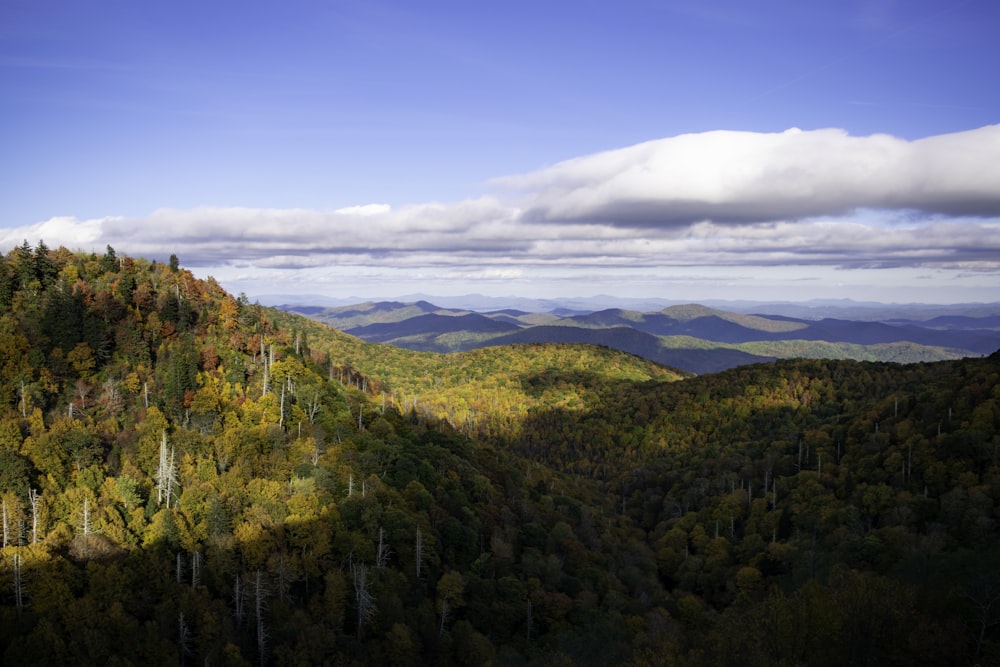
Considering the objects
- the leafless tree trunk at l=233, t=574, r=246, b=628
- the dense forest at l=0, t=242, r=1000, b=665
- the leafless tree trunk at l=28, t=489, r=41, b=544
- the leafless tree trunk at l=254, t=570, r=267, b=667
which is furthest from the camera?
the leafless tree trunk at l=233, t=574, r=246, b=628

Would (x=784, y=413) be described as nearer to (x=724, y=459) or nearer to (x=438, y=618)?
Answer: (x=724, y=459)

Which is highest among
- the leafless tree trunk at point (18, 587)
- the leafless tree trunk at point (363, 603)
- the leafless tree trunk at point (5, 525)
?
the leafless tree trunk at point (5, 525)

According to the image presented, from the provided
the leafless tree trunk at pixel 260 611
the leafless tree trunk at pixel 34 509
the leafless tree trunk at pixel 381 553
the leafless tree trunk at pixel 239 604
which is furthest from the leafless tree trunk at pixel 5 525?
the leafless tree trunk at pixel 381 553

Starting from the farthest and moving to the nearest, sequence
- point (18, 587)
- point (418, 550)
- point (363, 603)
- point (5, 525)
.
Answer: point (418, 550) → point (363, 603) → point (5, 525) → point (18, 587)

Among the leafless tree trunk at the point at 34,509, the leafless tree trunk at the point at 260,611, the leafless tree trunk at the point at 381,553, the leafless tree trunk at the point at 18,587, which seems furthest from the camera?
the leafless tree trunk at the point at 381,553

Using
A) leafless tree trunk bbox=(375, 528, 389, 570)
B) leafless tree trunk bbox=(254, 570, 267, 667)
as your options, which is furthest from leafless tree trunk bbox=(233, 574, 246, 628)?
leafless tree trunk bbox=(375, 528, 389, 570)

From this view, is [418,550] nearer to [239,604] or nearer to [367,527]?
[367,527]

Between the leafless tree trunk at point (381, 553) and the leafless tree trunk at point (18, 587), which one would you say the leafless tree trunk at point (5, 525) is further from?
the leafless tree trunk at point (381, 553)

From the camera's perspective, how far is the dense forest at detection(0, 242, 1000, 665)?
5853 cm

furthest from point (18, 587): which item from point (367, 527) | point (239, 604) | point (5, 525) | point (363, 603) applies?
point (367, 527)

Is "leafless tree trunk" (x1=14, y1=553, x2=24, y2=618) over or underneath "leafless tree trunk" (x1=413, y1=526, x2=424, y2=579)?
over

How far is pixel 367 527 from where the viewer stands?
82312 millimetres

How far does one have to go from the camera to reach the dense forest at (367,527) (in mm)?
58531

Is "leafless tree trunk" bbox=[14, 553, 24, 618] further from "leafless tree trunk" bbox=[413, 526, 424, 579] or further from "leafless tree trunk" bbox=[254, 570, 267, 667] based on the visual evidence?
"leafless tree trunk" bbox=[413, 526, 424, 579]
